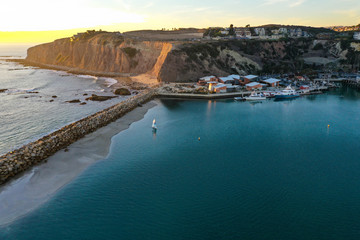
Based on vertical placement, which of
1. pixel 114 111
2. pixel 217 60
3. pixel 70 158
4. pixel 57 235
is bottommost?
pixel 57 235

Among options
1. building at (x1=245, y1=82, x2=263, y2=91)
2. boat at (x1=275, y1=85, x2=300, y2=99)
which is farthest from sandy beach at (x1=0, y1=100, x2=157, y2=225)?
boat at (x1=275, y1=85, x2=300, y2=99)

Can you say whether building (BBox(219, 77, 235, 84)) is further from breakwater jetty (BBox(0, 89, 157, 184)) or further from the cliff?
breakwater jetty (BBox(0, 89, 157, 184))

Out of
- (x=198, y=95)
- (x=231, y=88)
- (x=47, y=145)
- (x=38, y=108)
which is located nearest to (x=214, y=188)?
(x=47, y=145)

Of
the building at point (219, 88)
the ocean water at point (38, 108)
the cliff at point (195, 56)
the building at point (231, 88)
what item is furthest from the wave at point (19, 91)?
the building at point (231, 88)

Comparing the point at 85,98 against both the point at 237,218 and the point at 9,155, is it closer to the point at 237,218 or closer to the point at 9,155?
the point at 9,155

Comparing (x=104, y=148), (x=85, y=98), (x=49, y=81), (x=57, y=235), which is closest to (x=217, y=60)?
(x=85, y=98)

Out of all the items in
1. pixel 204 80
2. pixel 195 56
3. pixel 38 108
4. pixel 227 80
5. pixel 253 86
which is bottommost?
pixel 38 108

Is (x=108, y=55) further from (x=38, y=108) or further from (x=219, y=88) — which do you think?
(x=38, y=108)
